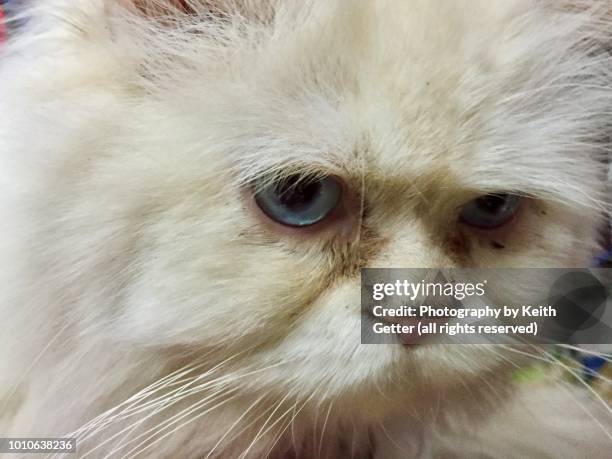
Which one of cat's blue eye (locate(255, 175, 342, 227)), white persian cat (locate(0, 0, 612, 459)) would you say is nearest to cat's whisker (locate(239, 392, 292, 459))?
white persian cat (locate(0, 0, 612, 459))

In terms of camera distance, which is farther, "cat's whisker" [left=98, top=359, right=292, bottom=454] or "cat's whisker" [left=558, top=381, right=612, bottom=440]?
"cat's whisker" [left=558, top=381, right=612, bottom=440]

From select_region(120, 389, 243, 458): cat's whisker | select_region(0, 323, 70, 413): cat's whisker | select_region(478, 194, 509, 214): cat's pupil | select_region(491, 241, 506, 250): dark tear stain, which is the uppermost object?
select_region(478, 194, 509, 214): cat's pupil

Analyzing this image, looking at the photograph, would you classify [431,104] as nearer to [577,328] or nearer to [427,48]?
[427,48]

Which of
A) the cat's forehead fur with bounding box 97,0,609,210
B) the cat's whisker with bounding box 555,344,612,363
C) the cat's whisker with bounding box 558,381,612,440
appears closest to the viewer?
the cat's forehead fur with bounding box 97,0,609,210

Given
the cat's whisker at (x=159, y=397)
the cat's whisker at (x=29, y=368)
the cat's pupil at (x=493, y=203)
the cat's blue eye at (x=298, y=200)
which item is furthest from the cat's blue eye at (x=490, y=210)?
the cat's whisker at (x=29, y=368)

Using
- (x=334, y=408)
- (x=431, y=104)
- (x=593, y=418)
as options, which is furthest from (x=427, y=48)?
(x=593, y=418)

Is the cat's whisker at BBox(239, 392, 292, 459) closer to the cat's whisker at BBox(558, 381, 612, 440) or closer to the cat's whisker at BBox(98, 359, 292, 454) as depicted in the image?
the cat's whisker at BBox(98, 359, 292, 454)

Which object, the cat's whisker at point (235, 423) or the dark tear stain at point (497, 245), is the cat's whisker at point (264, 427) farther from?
the dark tear stain at point (497, 245)
